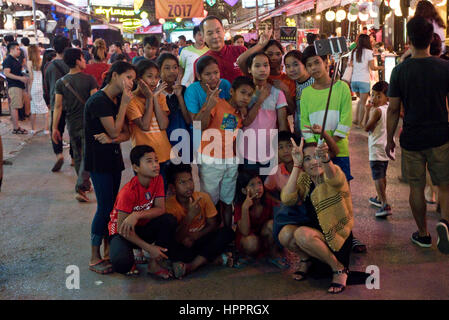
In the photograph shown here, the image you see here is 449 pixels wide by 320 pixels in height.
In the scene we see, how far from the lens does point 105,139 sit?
4.24 m

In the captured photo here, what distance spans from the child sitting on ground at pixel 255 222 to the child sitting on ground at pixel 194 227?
14cm

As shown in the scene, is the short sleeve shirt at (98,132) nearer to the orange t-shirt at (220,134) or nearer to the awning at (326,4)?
the orange t-shirt at (220,134)

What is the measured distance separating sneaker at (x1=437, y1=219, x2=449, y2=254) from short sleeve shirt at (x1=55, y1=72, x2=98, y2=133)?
4290 mm

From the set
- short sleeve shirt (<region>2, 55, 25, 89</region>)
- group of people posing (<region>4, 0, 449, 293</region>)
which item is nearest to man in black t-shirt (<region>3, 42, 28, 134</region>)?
short sleeve shirt (<region>2, 55, 25, 89</region>)

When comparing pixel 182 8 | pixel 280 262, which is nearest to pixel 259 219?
pixel 280 262

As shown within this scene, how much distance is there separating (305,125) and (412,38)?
1172 mm

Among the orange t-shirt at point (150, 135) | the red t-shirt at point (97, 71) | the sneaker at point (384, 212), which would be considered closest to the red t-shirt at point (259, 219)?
the orange t-shirt at point (150, 135)

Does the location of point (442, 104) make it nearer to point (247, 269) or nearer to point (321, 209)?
point (321, 209)

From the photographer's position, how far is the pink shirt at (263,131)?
4645 mm

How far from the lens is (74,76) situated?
6316mm

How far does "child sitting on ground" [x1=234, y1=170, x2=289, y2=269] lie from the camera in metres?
4.35

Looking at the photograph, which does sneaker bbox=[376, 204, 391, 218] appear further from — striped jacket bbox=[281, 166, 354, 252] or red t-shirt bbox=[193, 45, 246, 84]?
red t-shirt bbox=[193, 45, 246, 84]

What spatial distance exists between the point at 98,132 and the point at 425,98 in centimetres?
278

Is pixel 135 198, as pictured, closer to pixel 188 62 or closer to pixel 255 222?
pixel 255 222
